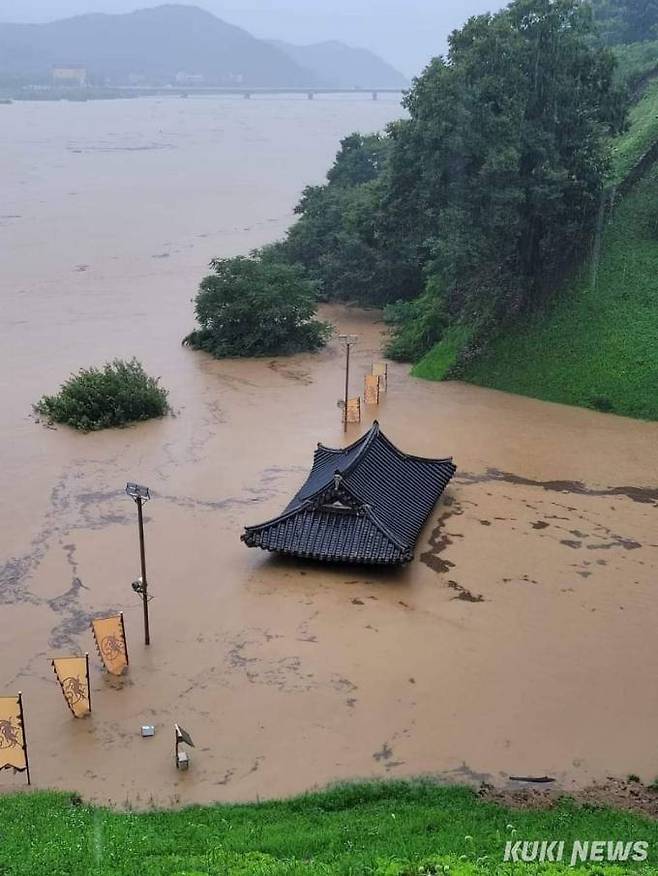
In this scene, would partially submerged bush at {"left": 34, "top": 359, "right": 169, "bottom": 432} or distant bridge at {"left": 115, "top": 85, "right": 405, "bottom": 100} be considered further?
distant bridge at {"left": 115, "top": 85, "right": 405, "bottom": 100}

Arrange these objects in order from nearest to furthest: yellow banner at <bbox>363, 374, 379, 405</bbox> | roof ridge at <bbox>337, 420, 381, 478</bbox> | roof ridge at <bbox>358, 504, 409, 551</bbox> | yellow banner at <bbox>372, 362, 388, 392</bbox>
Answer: roof ridge at <bbox>358, 504, 409, 551</bbox>
roof ridge at <bbox>337, 420, 381, 478</bbox>
yellow banner at <bbox>363, 374, 379, 405</bbox>
yellow banner at <bbox>372, 362, 388, 392</bbox>

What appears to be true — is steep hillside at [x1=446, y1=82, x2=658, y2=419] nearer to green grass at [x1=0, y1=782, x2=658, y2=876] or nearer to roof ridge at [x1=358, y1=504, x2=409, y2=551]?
roof ridge at [x1=358, y1=504, x2=409, y2=551]

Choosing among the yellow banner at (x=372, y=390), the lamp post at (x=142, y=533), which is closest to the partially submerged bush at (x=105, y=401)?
the yellow banner at (x=372, y=390)

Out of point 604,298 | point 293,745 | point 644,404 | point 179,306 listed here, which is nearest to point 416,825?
point 293,745

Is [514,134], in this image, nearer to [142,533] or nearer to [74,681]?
[142,533]

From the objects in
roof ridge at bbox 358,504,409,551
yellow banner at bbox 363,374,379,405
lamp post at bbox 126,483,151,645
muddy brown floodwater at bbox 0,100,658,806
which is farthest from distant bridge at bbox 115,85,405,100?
lamp post at bbox 126,483,151,645
